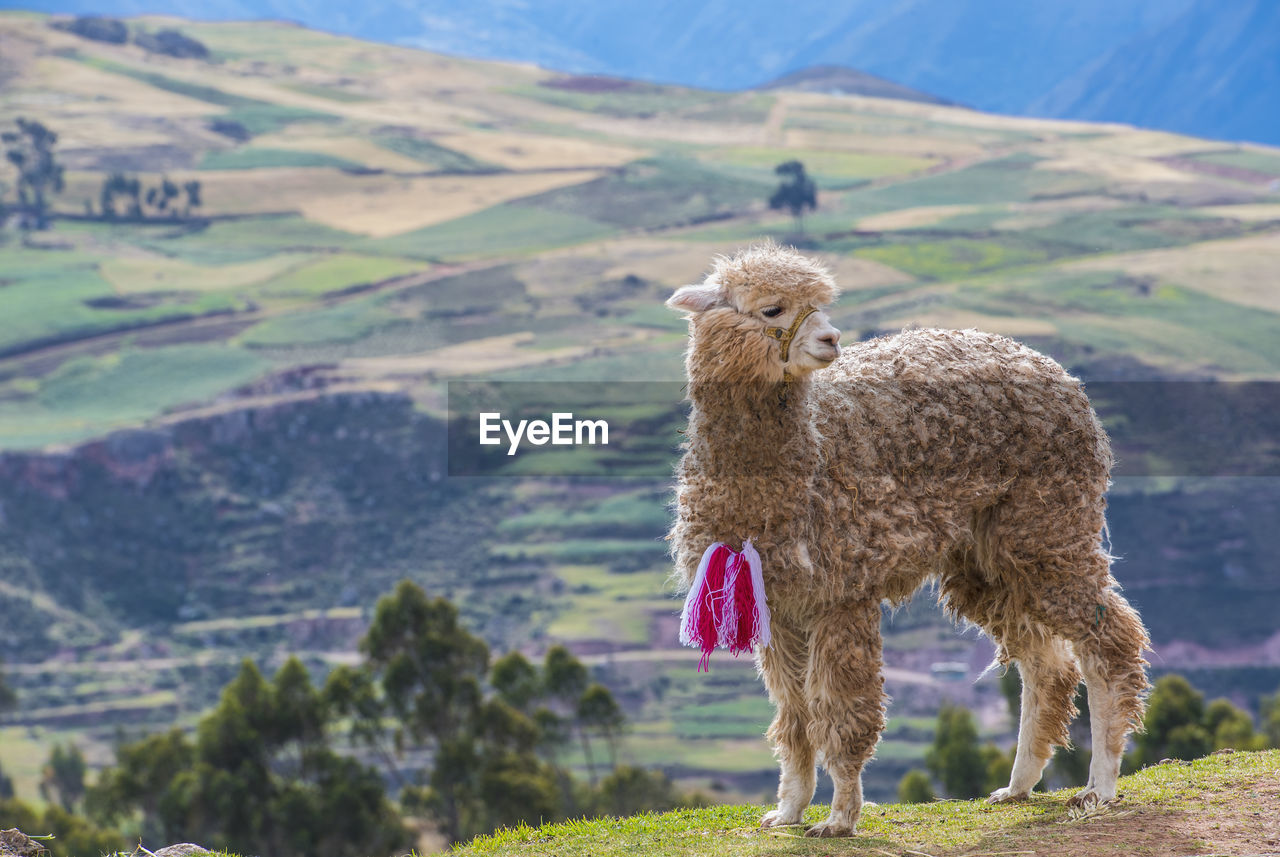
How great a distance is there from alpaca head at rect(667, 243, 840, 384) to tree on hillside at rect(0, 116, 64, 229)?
452 ft

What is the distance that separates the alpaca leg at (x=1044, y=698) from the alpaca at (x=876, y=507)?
13mm

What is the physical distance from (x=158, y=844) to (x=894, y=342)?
38.5 meters

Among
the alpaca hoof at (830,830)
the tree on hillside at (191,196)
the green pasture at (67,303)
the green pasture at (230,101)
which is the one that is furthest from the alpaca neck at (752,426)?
the green pasture at (230,101)

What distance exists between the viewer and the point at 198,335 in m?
118

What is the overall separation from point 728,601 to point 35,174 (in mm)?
140817

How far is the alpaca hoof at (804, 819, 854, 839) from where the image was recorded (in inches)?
347

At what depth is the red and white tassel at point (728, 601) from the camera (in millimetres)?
8359

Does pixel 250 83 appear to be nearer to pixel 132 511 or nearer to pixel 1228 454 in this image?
pixel 132 511

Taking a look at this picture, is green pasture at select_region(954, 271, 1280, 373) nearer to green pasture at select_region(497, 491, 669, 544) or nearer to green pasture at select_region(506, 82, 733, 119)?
green pasture at select_region(497, 491, 669, 544)

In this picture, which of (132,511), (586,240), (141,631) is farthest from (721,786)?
(586,240)

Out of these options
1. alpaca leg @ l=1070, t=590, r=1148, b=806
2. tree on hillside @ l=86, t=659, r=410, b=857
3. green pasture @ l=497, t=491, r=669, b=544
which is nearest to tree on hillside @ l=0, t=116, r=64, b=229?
green pasture @ l=497, t=491, r=669, b=544

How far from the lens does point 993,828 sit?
9.20m

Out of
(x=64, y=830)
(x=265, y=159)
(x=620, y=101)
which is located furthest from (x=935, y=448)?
(x=620, y=101)

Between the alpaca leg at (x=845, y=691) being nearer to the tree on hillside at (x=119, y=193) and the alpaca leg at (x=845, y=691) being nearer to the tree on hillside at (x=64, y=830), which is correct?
the tree on hillside at (x=64, y=830)
